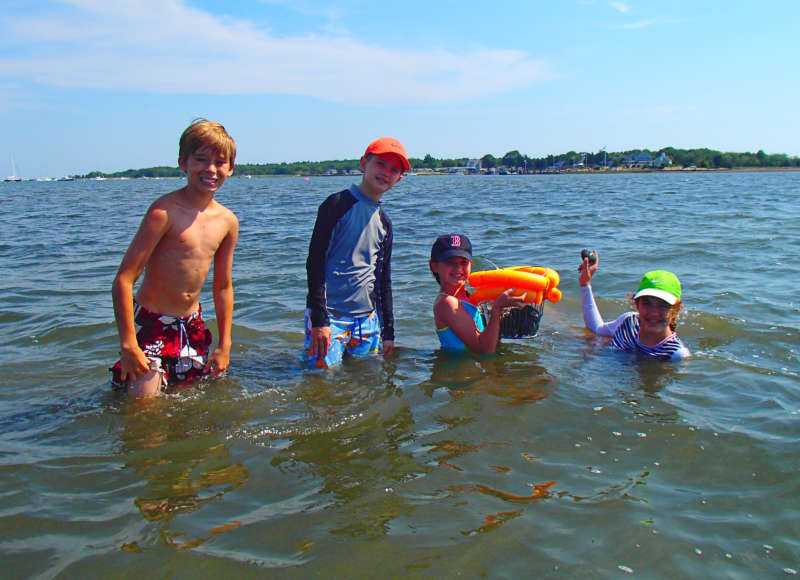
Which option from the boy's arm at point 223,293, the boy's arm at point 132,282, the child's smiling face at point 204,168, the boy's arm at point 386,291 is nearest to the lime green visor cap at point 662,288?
the boy's arm at point 386,291

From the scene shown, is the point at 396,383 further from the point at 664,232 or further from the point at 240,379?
the point at 664,232

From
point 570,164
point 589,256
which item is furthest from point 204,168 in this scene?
point 570,164

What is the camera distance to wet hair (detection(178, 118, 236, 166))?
386cm

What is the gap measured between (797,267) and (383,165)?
28.5ft

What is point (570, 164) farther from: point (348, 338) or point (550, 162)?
point (348, 338)

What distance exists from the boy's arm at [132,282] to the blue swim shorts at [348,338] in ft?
4.31

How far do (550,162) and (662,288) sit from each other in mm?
161706

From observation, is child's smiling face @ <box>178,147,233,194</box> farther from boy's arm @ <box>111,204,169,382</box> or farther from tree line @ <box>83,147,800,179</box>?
tree line @ <box>83,147,800,179</box>

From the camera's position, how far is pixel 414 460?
3453 millimetres

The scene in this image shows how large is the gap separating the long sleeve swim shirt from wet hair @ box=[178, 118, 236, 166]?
355 cm

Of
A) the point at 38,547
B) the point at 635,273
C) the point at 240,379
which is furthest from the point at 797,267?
the point at 38,547

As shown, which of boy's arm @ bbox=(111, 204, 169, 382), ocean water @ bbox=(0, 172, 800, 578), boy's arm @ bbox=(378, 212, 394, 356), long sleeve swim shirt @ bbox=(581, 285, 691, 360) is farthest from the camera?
long sleeve swim shirt @ bbox=(581, 285, 691, 360)

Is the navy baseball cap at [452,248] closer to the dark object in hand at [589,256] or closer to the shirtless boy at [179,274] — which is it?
the dark object in hand at [589,256]

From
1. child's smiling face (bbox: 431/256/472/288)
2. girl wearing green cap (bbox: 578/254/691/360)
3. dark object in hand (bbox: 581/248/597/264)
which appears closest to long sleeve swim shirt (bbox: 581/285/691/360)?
girl wearing green cap (bbox: 578/254/691/360)
